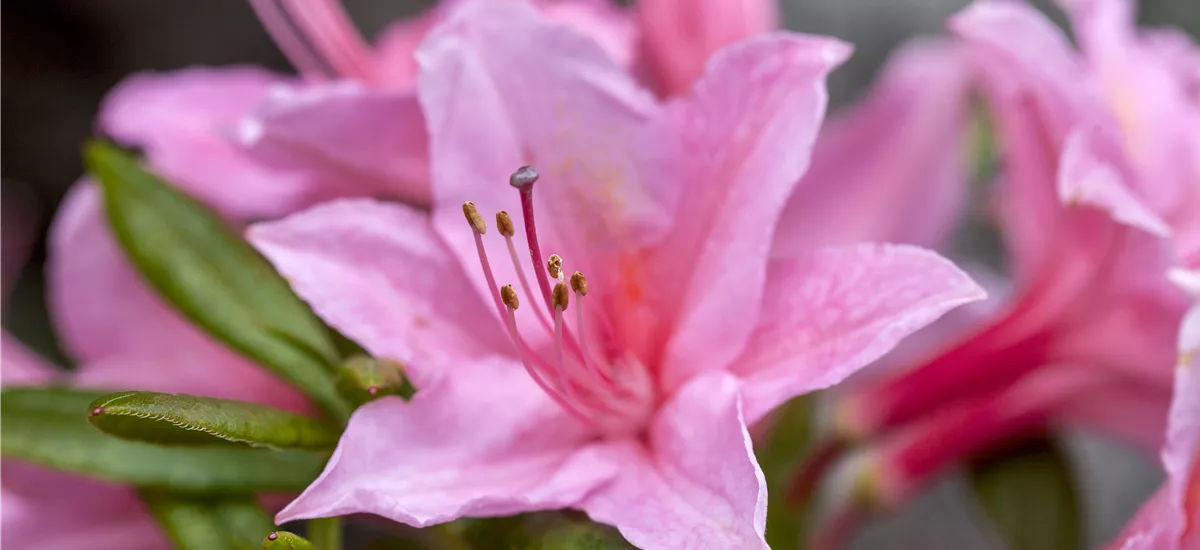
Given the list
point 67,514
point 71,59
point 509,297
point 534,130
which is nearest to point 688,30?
point 534,130

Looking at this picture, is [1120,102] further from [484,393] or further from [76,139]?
[76,139]

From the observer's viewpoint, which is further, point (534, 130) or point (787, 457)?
point (787, 457)

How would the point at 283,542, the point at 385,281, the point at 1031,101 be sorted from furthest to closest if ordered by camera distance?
the point at 1031,101, the point at 385,281, the point at 283,542

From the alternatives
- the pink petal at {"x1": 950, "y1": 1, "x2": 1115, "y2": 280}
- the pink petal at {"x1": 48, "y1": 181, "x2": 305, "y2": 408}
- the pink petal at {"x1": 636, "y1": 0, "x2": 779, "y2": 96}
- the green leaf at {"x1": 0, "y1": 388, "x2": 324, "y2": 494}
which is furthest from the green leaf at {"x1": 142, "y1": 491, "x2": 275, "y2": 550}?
the pink petal at {"x1": 950, "y1": 1, "x2": 1115, "y2": 280}

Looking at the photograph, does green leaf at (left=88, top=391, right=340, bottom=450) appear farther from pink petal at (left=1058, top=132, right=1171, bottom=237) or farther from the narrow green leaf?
pink petal at (left=1058, top=132, right=1171, bottom=237)

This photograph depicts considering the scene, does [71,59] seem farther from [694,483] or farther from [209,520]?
[694,483]

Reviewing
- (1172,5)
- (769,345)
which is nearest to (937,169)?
(769,345)

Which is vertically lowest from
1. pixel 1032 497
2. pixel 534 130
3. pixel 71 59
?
pixel 1032 497
